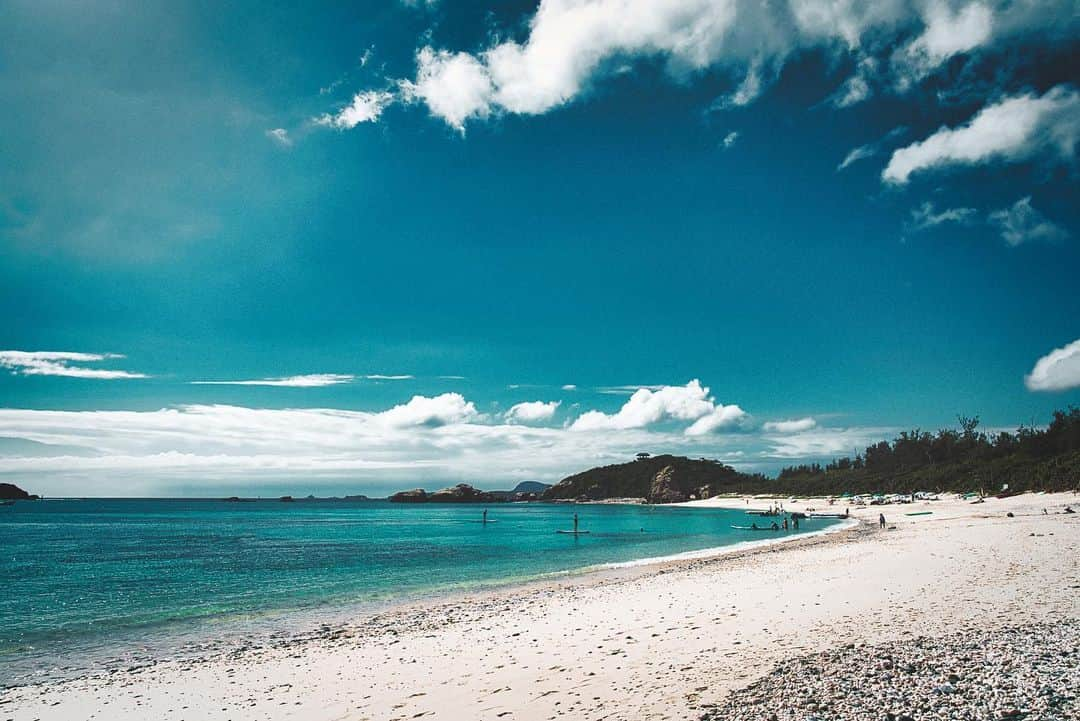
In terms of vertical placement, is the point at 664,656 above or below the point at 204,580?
above

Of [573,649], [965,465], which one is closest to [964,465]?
[965,465]

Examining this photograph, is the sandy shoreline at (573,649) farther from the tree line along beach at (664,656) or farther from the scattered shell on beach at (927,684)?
the scattered shell on beach at (927,684)

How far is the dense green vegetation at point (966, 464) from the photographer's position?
78.6 meters

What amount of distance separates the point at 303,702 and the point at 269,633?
29.3 ft

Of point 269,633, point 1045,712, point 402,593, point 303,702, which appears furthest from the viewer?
point 402,593

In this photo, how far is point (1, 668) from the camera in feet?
53.0

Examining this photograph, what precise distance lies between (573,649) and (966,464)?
423 feet

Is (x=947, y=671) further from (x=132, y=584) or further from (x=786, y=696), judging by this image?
(x=132, y=584)

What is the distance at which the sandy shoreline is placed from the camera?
10.4m

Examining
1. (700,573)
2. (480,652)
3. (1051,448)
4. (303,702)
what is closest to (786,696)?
(480,652)

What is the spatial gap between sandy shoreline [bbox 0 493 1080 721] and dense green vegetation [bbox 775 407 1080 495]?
69.4 meters

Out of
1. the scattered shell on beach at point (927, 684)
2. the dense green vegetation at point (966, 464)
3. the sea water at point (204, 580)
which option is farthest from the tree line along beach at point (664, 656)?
the dense green vegetation at point (966, 464)

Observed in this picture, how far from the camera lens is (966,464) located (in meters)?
112

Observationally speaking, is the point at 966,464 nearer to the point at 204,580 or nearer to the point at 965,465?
the point at 965,465
